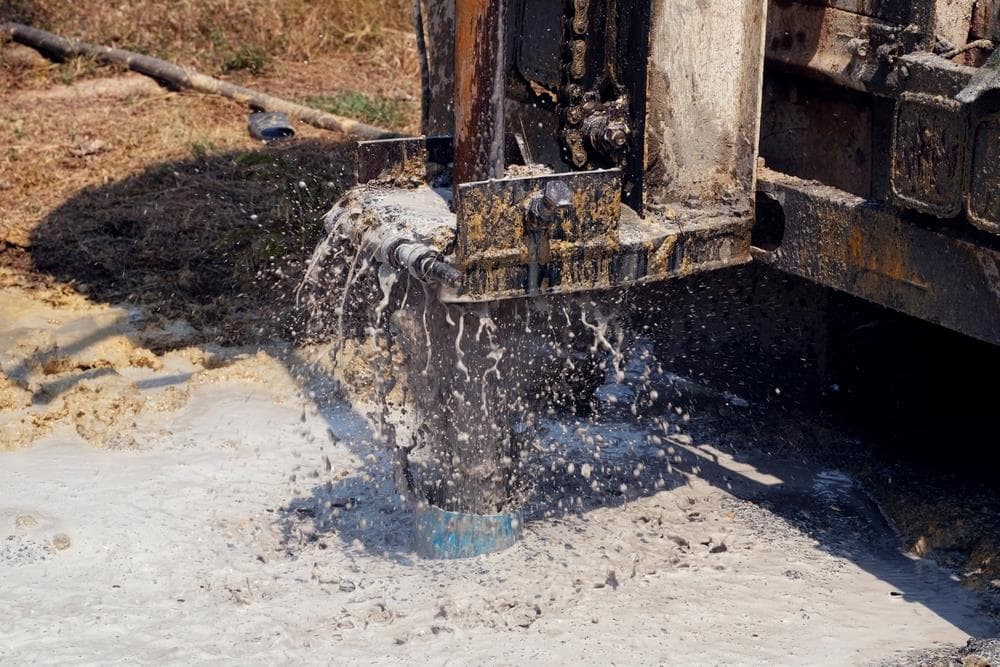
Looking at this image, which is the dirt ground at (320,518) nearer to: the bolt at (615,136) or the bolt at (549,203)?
the bolt at (549,203)

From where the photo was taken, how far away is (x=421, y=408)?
3830mm

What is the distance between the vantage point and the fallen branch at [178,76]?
7.83 metres

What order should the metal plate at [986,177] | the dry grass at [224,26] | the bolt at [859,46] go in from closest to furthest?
1. the metal plate at [986,177]
2. the bolt at [859,46]
3. the dry grass at [224,26]

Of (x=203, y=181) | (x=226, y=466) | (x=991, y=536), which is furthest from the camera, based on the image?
(x=203, y=181)

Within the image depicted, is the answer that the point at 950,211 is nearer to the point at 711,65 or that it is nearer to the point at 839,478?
the point at 711,65

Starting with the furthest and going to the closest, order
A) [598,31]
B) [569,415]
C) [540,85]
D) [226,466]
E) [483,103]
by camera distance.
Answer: [569,415] → [226,466] → [540,85] → [598,31] → [483,103]

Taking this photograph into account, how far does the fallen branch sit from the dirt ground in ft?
4.81

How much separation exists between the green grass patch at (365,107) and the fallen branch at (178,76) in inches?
6.3

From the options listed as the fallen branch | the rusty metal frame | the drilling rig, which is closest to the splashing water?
the drilling rig

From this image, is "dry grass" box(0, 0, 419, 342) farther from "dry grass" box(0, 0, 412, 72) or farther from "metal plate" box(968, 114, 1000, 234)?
"metal plate" box(968, 114, 1000, 234)

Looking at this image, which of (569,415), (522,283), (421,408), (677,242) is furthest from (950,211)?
(569,415)

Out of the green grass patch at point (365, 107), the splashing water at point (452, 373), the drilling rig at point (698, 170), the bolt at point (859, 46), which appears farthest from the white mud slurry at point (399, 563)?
the green grass patch at point (365, 107)

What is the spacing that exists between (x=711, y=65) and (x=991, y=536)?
1.62m

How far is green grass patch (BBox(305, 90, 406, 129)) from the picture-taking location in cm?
801
